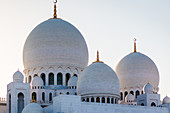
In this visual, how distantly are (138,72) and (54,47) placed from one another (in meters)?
9.73

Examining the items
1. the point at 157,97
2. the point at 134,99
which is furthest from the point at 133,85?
the point at 157,97

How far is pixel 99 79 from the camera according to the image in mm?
36906

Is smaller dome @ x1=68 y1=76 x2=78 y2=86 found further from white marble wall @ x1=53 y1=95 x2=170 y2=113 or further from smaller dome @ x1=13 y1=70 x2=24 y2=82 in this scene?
white marble wall @ x1=53 y1=95 x2=170 y2=113

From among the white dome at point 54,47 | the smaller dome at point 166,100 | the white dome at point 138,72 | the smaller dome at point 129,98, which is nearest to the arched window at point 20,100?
the white dome at point 54,47

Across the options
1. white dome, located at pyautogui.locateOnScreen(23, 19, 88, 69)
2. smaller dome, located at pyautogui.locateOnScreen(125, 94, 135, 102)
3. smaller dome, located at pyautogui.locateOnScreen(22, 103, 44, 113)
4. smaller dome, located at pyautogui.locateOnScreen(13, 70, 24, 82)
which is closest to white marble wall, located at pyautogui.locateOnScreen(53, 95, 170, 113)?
smaller dome, located at pyautogui.locateOnScreen(22, 103, 44, 113)

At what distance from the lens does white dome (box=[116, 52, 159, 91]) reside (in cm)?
4609

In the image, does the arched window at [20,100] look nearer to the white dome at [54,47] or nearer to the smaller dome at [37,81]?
the smaller dome at [37,81]

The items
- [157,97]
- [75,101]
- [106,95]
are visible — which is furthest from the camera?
[157,97]

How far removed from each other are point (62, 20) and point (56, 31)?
Result: 7.94 feet

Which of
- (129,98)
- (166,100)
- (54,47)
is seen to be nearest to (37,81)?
(54,47)

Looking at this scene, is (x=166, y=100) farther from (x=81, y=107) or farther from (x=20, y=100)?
(x=20, y=100)

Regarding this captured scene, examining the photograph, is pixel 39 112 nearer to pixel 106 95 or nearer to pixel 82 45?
pixel 106 95

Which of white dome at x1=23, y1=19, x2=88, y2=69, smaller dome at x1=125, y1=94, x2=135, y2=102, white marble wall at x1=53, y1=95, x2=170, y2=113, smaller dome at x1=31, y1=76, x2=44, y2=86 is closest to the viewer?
white marble wall at x1=53, y1=95, x2=170, y2=113

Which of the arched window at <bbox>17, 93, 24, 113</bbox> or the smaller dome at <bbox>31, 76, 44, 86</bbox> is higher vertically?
the smaller dome at <bbox>31, 76, 44, 86</bbox>
